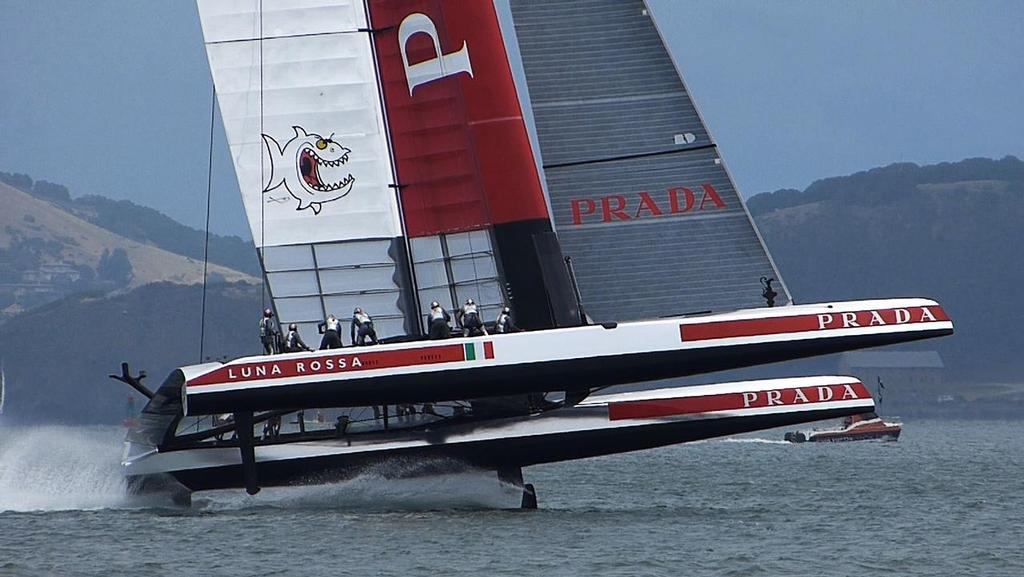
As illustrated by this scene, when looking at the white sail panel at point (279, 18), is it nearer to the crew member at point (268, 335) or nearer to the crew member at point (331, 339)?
the crew member at point (268, 335)

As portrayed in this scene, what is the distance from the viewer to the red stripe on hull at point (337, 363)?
878 inches

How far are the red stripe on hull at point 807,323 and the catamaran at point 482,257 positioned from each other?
0.08 feet

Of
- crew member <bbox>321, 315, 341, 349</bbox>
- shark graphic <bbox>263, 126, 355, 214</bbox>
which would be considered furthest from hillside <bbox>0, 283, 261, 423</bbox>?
crew member <bbox>321, 315, 341, 349</bbox>

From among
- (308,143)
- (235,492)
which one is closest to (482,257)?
(308,143)

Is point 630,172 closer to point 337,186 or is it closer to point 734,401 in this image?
point 734,401

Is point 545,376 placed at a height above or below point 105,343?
below

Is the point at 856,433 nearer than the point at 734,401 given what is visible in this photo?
No

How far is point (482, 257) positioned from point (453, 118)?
2038 millimetres

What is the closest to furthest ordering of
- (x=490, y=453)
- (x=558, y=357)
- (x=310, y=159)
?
(x=558, y=357)
(x=490, y=453)
(x=310, y=159)

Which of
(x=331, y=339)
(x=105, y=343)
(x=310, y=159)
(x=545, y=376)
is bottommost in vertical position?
(x=545, y=376)

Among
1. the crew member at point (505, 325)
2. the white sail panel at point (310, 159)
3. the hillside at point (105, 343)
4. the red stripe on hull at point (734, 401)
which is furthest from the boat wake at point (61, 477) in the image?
the hillside at point (105, 343)

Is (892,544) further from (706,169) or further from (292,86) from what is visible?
(292,86)

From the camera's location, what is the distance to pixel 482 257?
2492 cm

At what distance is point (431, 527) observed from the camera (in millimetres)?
23188
